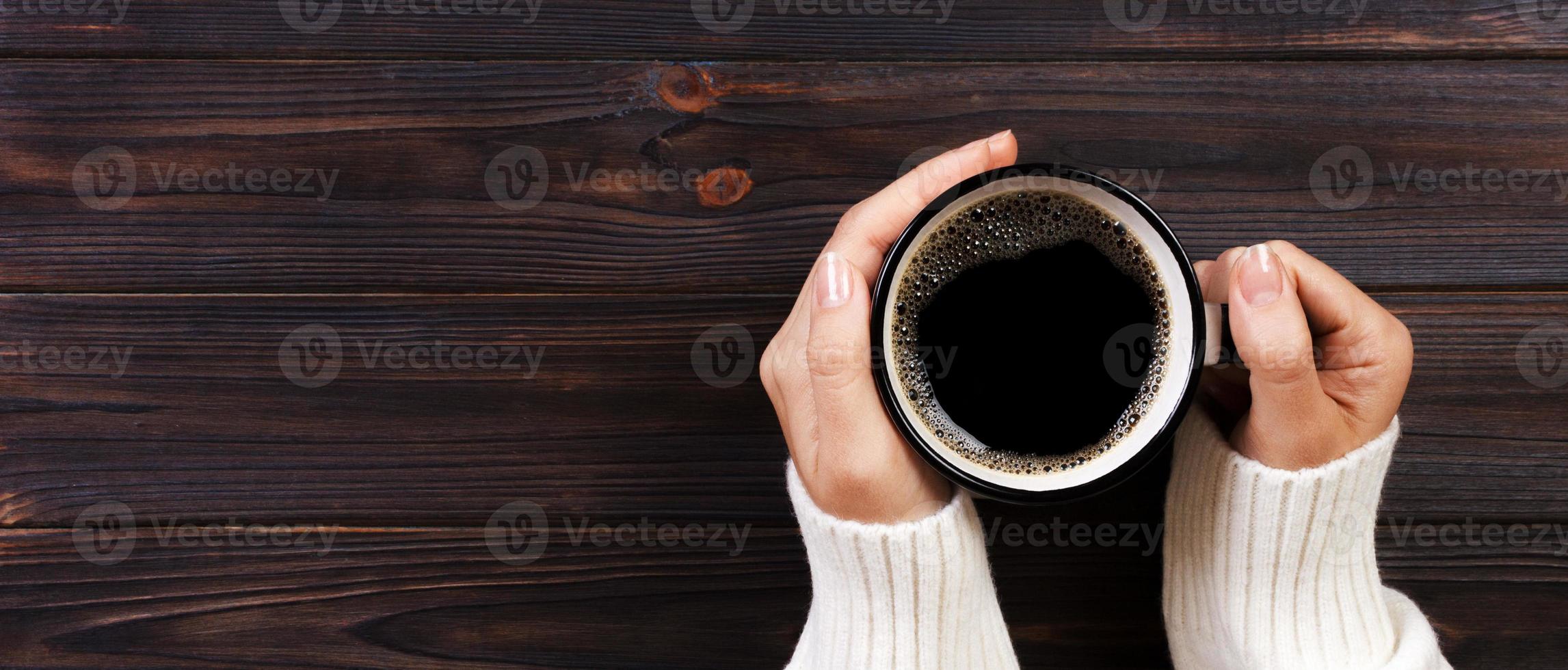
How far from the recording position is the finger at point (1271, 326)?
2.06ft

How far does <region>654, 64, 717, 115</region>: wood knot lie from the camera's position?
0.88m

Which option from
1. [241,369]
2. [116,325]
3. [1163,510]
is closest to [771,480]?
[1163,510]

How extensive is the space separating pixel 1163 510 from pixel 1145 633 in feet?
0.45

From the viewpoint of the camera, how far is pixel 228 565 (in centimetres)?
94

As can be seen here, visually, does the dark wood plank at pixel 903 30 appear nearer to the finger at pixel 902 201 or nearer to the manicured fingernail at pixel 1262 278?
the finger at pixel 902 201

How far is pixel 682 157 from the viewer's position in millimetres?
886

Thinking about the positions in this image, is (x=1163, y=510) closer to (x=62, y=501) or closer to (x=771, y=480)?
(x=771, y=480)

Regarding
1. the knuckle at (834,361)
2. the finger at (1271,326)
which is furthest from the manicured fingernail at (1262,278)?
the knuckle at (834,361)

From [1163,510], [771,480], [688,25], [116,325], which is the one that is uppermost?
[688,25]

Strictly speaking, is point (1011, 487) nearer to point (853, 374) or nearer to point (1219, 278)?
point (853, 374)

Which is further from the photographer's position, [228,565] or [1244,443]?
[228,565]

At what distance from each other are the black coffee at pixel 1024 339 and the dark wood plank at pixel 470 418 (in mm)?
225

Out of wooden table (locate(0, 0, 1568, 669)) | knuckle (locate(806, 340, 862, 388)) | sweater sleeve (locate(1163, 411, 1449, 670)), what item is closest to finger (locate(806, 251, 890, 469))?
knuckle (locate(806, 340, 862, 388))

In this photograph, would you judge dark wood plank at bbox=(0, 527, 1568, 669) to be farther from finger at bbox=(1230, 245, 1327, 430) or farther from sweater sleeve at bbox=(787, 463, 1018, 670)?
finger at bbox=(1230, 245, 1327, 430)
